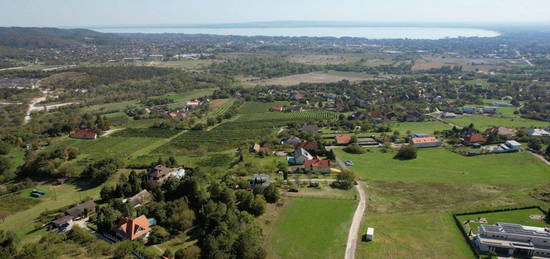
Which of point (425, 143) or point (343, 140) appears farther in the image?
point (343, 140)

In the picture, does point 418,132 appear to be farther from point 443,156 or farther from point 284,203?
point 284,203

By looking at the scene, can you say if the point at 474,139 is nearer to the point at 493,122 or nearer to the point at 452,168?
the point at 452,168

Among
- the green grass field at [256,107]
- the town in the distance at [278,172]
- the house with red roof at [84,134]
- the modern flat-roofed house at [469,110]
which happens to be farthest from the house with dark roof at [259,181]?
the modern flat-roofed house at [469,110]

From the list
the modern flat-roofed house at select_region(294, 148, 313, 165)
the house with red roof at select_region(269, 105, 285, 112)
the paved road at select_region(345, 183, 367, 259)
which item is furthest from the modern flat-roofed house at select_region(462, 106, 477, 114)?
the paved road at select_region(345, 183, 367, 259)

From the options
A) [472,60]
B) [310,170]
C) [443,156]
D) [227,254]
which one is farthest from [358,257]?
[472,60]

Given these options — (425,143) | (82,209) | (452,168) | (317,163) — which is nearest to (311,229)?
(317,163)

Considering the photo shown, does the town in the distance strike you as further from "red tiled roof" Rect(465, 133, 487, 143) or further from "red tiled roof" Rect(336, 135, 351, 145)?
"red tiled roof" Rect(465, 133, 487, 143)
